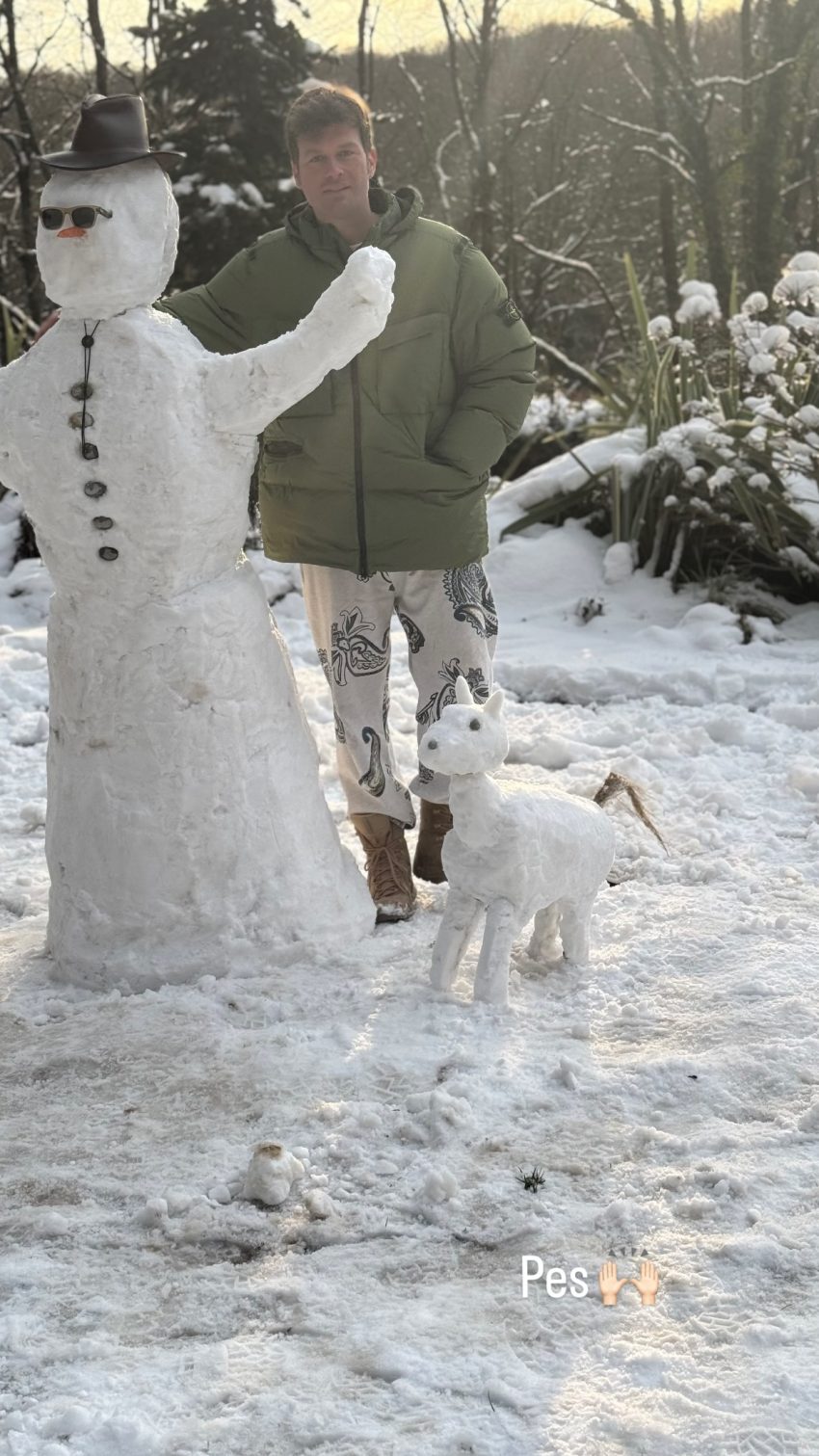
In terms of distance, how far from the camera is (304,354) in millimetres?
2818

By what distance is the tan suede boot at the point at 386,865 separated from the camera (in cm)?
347

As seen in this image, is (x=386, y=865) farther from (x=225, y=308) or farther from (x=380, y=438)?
(x=225, y=308)

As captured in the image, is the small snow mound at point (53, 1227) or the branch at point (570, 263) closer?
the small snow mound at point (53, 1227)

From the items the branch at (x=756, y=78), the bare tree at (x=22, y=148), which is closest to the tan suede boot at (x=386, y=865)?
the branch at (x=756, y=78)

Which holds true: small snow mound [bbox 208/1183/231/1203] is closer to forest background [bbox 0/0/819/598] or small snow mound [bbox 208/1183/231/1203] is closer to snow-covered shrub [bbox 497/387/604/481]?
forest background [bbox 0/0/819/598]

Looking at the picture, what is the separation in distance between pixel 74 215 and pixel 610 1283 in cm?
214

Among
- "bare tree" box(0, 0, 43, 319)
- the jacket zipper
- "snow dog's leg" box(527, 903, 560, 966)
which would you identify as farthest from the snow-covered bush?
"bare tree" box(0, 0, 43, 319)

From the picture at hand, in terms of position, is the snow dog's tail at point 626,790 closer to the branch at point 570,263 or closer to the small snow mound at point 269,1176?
the small snow mound at point 269,1176

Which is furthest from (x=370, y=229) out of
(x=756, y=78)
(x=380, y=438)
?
(x=756, y=78)

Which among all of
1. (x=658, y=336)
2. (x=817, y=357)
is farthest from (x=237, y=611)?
(x=658, y=336)

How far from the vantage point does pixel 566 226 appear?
47.0 ft

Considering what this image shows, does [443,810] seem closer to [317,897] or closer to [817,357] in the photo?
[317,897]

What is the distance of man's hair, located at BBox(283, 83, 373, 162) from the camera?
3234 millimetres

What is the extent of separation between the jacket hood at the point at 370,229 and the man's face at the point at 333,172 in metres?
0.03
